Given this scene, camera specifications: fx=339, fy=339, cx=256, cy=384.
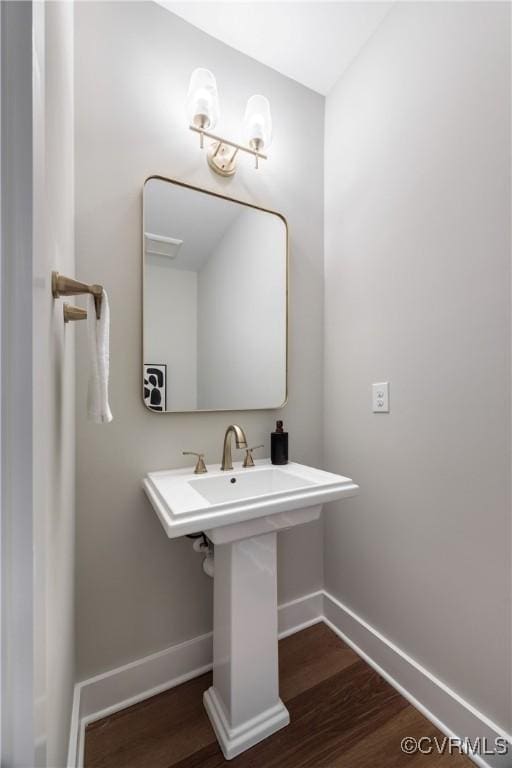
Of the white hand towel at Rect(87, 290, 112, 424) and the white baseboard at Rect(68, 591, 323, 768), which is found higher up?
the white hand towel at Rect(87, 290, 112, 424)

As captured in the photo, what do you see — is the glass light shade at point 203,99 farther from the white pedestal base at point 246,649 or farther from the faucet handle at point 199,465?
the white pedestal base at point 246,649

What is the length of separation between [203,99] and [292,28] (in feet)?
1.75

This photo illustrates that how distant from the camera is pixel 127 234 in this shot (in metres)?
1.21

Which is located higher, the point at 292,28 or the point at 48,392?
the point at 292,28

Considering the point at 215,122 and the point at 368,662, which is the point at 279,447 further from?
the point at 215,122

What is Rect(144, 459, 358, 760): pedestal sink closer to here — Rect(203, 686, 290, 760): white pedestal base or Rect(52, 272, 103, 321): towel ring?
Rect(203, 686, 290, 760): white pedestal base

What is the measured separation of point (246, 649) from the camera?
3.49ft

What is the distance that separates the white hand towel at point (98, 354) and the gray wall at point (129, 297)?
1.27 feet

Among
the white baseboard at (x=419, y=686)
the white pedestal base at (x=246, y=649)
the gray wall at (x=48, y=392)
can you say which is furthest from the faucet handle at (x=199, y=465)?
the white baseboard at (x=419, y=686)

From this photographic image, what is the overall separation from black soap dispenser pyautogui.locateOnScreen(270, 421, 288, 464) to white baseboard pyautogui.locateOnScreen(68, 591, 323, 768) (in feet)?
2.41

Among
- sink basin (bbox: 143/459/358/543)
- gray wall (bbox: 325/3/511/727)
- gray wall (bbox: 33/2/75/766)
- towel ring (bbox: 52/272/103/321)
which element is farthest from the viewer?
gray wall (bbox: 325/3/511/727)

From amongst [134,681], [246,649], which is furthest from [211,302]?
[134,681]

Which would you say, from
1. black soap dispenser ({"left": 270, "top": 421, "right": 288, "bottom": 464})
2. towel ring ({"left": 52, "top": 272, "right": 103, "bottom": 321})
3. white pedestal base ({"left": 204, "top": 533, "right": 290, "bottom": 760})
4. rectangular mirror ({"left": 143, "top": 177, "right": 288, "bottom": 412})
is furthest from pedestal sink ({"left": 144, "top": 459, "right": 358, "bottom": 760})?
towel ring ({"left": 52, "top": 272, "right": 103, "bottom": 321})

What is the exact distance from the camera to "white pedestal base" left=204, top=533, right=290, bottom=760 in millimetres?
1046
